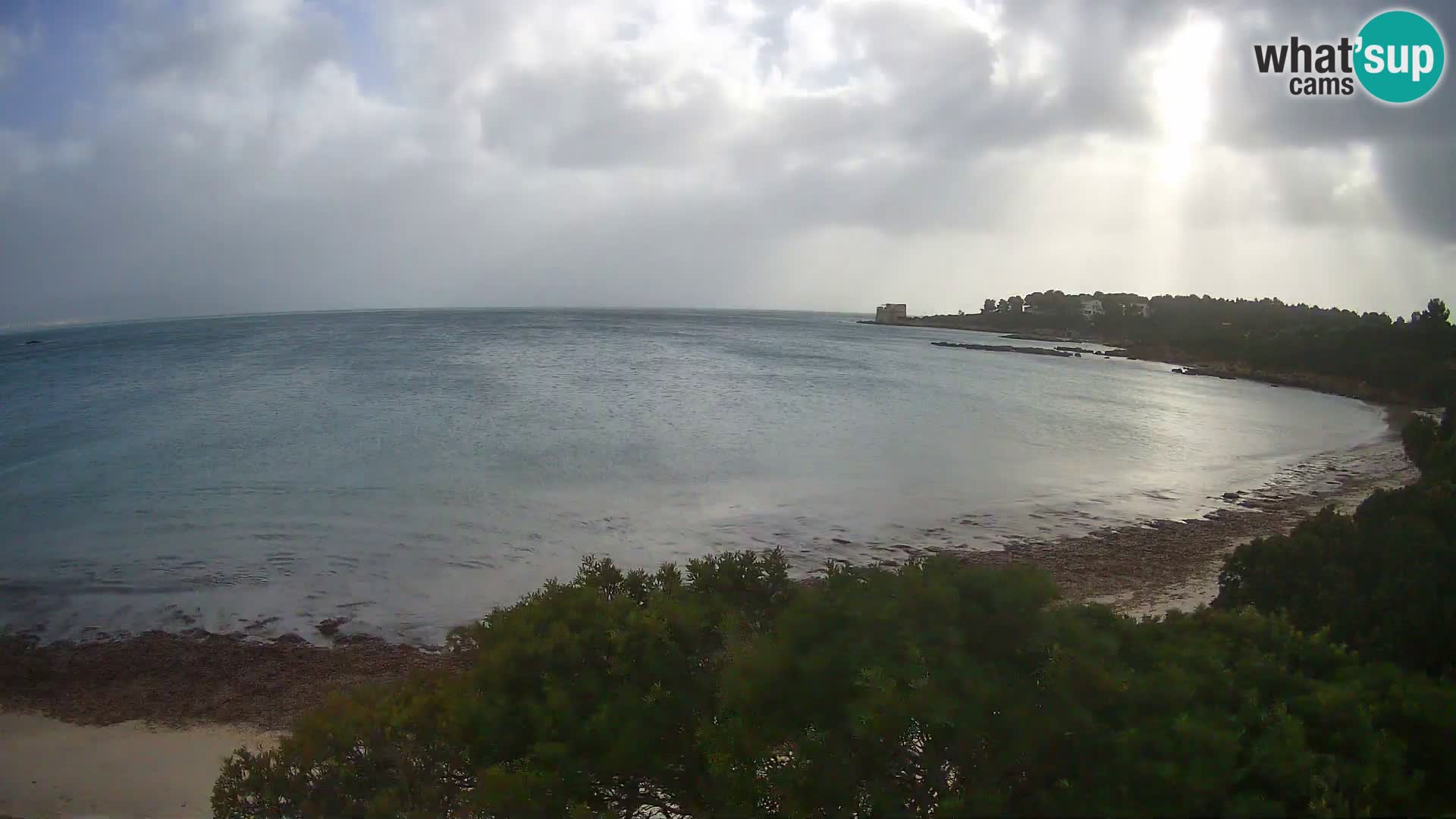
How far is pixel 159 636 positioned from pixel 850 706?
10485 millimetres

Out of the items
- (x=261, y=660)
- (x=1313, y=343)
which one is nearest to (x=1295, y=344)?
(x=1313, y=343)

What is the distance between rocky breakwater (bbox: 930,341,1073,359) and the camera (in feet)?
260

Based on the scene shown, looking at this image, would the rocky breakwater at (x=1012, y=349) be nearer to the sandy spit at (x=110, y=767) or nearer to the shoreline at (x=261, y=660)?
the shoreline at (x=261, y=660)

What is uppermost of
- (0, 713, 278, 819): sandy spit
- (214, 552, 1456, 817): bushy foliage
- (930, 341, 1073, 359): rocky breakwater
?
(930, 341, 1073, 359): rocky breakwater

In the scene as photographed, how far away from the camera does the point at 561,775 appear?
3949 mm

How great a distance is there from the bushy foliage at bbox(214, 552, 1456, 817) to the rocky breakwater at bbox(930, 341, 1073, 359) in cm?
→ 7836

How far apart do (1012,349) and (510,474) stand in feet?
241

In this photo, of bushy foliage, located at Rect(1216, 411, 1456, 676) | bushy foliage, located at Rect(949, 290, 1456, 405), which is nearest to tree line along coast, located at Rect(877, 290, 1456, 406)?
bushy foliage, located at Rect(949, 290, 1456, 405)

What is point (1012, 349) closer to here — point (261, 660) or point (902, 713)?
point (261, 660)

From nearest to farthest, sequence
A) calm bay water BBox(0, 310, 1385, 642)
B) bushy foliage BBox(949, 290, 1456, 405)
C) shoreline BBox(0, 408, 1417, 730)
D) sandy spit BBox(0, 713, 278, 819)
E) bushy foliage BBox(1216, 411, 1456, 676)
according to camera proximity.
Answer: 1. bushy foliage BBox(1216, 411, 1456, 676)
2. sandy spit BBox(0, 713, 278, 819)
3. shoreline BBox(0, 408, 1417, 730)
4. calm bay water BBox(0, 310, 1385, 642)
5. bushy foliage BBox(949, 290, 1456, 405)

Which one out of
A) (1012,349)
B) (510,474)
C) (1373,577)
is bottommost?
(510,474)

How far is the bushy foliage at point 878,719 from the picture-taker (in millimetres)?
3172

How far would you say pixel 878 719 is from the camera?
11.6 ft

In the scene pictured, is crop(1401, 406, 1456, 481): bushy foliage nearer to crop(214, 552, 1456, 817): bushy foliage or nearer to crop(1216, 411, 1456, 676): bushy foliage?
crop(1216, 411, 1456, 676): bushy foliage
